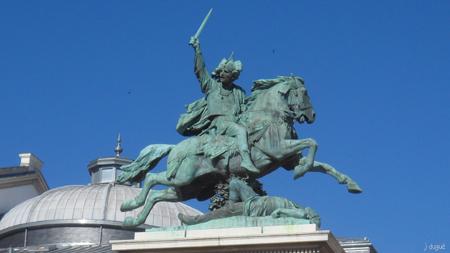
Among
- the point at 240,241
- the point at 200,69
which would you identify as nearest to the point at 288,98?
the point at 200,69

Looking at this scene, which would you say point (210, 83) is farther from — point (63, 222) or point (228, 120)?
point (63, 222)

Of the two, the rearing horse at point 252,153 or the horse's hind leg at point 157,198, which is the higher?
the rearing horse at point 252,153

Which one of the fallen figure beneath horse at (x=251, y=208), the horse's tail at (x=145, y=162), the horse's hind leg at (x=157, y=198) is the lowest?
the fallen figure beneath horse at (x=251, y=208)

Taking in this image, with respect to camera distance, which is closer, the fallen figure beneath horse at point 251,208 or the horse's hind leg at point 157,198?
the fallen figure beneath horse at point 251,208

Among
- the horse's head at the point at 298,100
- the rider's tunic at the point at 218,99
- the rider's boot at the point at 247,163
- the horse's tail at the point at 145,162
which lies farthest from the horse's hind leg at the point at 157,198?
the horse's head at the point at 298,100

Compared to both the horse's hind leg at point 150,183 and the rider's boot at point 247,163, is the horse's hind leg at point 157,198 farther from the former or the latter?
the rider's boot at point 247,163

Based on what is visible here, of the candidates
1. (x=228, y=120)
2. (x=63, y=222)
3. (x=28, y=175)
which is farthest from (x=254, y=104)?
(x=28, y=175)

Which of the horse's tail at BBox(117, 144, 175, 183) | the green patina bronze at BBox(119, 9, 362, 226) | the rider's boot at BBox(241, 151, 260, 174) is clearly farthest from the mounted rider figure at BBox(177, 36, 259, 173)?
the rider's boot at BBox(241, 151, 260, 174)

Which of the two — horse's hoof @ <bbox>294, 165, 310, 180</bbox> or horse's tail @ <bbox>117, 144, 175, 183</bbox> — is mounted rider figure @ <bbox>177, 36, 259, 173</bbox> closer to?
horse's tail @ <bbox>117, 144, 175, 183</bbox>

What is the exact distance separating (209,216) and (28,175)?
46.4 m

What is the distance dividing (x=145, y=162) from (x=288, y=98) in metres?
4.07

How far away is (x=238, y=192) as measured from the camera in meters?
30.0

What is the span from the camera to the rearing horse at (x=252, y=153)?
30344mm

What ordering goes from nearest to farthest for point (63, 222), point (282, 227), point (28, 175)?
point (282, 227), point (63, 222), point (28, 175)
